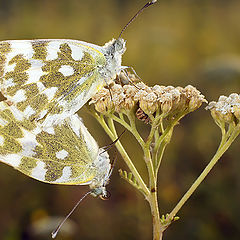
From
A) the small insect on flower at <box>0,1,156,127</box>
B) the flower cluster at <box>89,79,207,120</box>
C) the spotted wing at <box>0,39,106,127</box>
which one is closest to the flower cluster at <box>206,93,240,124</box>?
the flower cluster at <box>89,79,207,120</box>

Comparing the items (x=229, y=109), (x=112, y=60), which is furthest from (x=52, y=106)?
(x=229, y=109)

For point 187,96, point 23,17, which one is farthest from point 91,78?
point 23,17

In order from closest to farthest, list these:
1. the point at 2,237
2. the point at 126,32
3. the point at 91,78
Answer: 1. the point at 91,78
2. the point at 2,237
3. the point at 126,32

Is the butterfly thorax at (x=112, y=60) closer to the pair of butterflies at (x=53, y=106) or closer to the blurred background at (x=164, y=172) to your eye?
the pair of butterflies at (x=53, y=106)

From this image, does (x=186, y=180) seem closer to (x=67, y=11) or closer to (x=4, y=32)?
(x=4, y=32)

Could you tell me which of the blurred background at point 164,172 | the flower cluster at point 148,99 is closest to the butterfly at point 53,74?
the flower cluster at point 148,99

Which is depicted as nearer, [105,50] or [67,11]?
[105,50]

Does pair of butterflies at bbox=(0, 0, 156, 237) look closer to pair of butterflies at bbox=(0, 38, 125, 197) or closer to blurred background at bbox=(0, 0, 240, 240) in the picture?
pair of butterflies at bbox=(0, 38, 125, 197)
